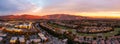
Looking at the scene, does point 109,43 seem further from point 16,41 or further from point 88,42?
point 16,41

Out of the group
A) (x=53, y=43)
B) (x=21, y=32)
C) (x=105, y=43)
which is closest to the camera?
(x=105, y=43)

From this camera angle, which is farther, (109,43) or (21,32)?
(21,32)

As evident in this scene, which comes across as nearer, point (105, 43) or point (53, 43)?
point (105, 43)

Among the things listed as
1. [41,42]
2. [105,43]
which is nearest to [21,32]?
[41,42]

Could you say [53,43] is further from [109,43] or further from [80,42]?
[109,43]

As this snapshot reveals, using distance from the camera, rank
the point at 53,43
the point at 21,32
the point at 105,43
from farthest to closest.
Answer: the point at 21,32 → the point at 53,43 → the point at 105,43

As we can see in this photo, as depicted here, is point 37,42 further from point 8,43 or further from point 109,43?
point 109,43

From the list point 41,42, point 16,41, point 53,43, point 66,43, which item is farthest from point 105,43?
point 16,41
